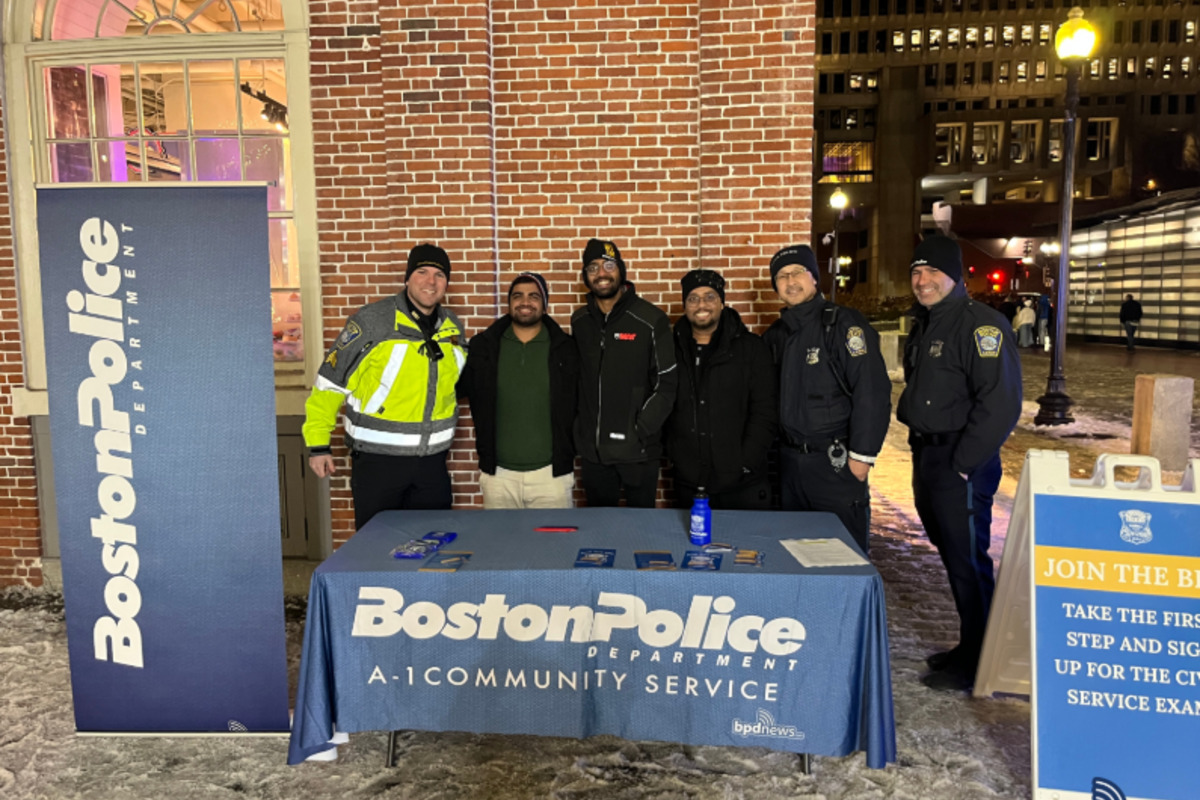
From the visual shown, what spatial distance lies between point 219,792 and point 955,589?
3482 millimetres

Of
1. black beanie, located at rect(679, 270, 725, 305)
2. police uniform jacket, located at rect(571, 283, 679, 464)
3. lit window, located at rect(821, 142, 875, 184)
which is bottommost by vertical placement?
police uniform jacket, located at rect(571, 283, 679, 464)

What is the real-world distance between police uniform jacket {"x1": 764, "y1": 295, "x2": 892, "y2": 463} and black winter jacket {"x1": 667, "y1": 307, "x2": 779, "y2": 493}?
0.38 feet

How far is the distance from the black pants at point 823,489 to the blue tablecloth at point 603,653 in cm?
102

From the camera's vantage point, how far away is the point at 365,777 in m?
3.20

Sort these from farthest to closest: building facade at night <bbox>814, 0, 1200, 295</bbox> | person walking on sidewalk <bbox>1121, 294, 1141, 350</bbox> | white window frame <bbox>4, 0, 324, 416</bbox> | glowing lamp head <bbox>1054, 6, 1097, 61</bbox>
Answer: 1. building facade at night <bbox>814, 0, 1200, 295</bbox>
2. person walking on sidewalk <bbox>1121, 294, 1141, 350</bbox>
3. glowing lamp head <bbox>1054, 6, 1097, 61</bbox>
4. white window frame <bbox>4, 0, 324, 416</bbox>

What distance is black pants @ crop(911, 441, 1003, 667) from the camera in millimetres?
3826

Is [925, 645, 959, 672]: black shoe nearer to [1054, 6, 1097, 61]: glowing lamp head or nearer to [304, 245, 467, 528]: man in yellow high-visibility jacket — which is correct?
[304, 245, 467, 528]: man in yellow high-visibility jacket

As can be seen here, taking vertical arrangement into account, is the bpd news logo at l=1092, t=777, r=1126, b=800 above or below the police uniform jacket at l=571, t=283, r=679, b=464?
below

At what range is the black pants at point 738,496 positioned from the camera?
4.36m

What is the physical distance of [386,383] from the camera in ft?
13.4

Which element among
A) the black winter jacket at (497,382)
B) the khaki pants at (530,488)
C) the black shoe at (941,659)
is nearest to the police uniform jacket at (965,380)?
the black shoe at (941,659)

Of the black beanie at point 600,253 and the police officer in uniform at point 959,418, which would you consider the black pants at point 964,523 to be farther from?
the black beanie at point 600,253

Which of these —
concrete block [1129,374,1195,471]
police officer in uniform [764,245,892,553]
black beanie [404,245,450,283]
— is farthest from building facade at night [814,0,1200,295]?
black beanie [404,245,450,283]

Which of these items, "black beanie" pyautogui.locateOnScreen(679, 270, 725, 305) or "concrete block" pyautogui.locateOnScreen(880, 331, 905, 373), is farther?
"concrete block" pyautogui.locateOnScreen(880, 331, 905, 373)
